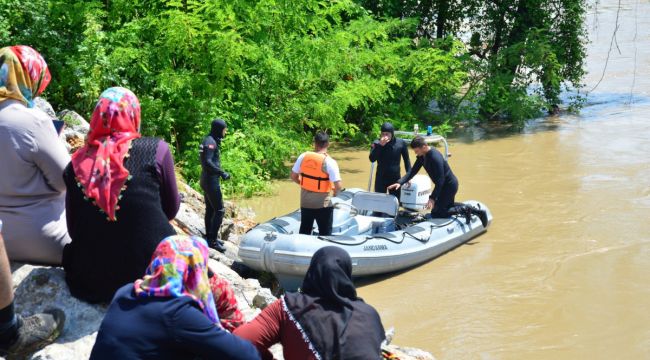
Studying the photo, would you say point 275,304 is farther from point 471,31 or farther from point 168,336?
point 471,31

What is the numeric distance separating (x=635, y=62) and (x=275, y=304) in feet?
68.2

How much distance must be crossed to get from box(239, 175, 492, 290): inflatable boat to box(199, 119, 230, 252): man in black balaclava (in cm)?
37

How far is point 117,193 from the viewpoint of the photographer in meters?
3.54

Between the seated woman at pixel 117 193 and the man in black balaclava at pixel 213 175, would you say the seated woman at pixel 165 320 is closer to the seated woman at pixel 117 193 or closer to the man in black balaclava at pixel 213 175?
the seated woman at pixel 117 193

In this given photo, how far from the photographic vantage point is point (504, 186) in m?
12.5

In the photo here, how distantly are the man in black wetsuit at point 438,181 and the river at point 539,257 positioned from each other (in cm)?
48

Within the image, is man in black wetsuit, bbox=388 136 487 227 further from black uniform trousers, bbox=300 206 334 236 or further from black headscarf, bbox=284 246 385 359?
black headscarf, bbox=284 246 385 359

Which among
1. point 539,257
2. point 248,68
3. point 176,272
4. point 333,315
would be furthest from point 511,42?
point 176,272

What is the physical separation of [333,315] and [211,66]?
8.82 m

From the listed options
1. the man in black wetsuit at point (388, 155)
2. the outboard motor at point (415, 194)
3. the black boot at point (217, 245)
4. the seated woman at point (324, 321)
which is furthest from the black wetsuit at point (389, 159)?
the seated woman at point (324, 321)

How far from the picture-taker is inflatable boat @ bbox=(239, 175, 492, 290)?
7973 mm

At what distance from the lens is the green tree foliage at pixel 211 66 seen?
10961 mm

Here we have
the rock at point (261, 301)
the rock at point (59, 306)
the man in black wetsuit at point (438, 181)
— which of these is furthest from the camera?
the man in black wetsuit at point (438, 181)

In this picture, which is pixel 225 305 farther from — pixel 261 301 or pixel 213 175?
pixel 213 175
